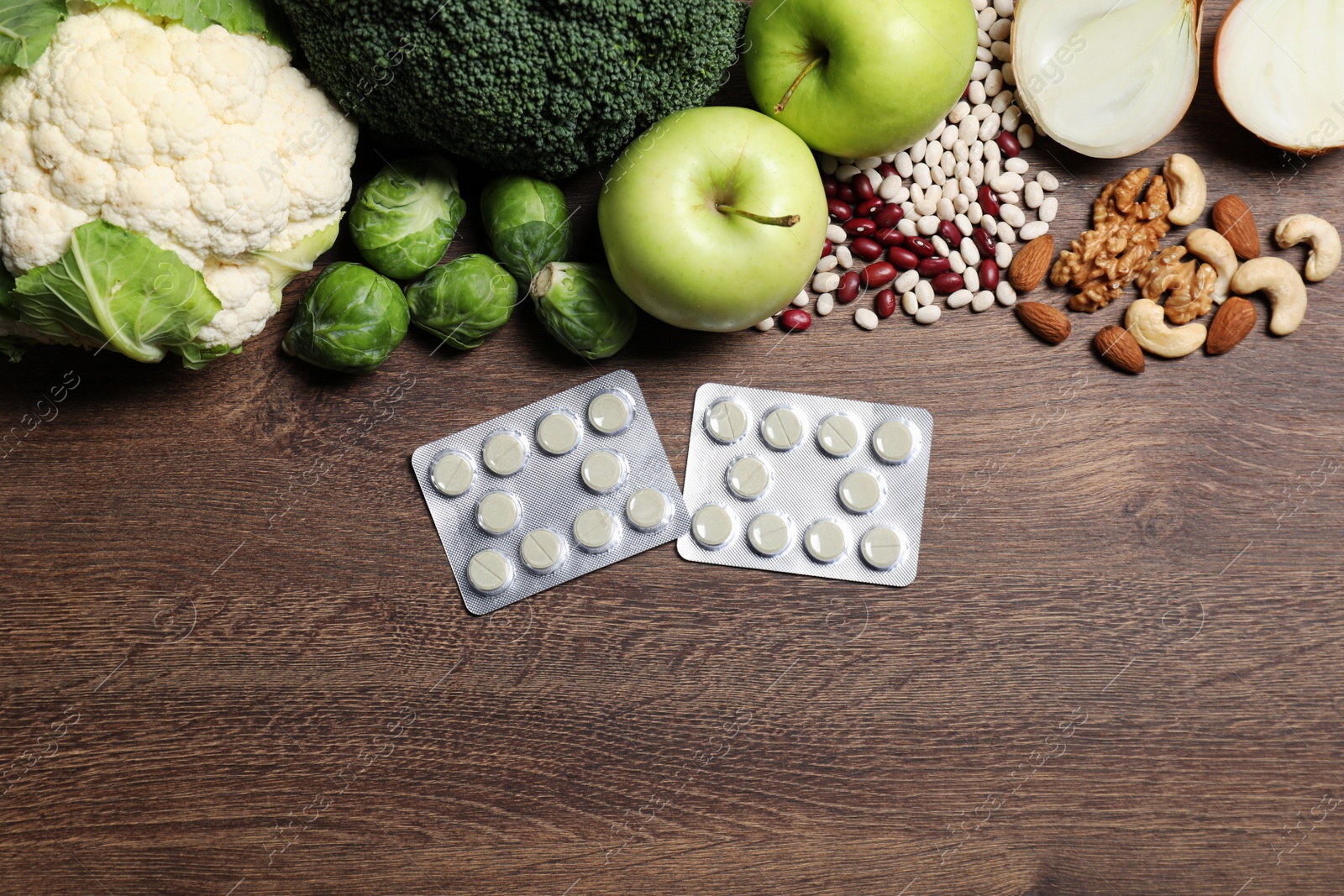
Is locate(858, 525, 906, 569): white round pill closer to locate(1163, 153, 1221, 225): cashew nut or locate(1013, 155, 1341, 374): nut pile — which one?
locate(1013, 155, 1341, 374): nut pile

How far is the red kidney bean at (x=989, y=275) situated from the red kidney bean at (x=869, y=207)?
0.48 ft

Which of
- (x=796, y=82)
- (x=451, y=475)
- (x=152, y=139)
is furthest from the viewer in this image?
(x=451, y=475)

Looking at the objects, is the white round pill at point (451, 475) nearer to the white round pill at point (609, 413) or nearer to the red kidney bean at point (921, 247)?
the white round pill at point (609, 413)

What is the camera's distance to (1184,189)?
1125 millimetres

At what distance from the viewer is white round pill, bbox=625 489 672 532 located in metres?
1.10

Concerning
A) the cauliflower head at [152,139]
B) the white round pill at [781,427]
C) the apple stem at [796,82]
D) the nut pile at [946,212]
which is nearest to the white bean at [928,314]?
the nut pile at [946,212]

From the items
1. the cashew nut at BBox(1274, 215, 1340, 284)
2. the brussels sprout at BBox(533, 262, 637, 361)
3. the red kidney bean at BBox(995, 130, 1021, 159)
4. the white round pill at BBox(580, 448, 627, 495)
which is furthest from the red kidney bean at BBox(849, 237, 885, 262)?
the cashew nut at BBox(1274, 215, 1340, 284)

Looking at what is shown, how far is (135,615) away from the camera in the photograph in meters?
1.12

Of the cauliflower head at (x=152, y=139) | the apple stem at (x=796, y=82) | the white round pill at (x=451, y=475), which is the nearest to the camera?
the cauliflower head at (x=152, y=139)

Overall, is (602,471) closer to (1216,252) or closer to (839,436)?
(839,436)

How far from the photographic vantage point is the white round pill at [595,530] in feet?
3.61

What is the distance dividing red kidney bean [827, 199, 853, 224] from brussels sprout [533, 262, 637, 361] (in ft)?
0.97

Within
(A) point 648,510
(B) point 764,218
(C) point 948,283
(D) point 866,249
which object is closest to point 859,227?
(D) point 866,249

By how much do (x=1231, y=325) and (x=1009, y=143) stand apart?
0.37 m
